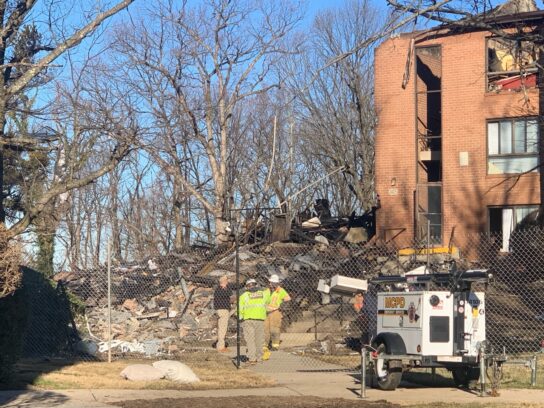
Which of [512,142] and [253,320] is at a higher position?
[512,142]

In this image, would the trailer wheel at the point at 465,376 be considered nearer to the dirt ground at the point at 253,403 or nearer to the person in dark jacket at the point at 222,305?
the dirt ground at the point at 253,403

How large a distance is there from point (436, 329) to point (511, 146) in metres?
18.6

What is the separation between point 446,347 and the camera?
452 inches

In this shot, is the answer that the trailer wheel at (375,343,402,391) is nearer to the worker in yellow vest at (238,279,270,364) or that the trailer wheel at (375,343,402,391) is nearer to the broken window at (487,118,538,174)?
the worker in yellow vest at (238,279,270,364)

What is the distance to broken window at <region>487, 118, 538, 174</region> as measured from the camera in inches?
1110

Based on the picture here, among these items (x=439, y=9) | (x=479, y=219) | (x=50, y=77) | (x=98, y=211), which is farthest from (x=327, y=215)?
(x=439, y=9)

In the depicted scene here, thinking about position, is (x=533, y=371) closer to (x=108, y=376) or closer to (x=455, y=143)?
(x=108, y=376)

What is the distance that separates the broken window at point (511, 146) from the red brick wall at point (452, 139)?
1.01ft

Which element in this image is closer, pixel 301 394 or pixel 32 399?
pixel 32 399

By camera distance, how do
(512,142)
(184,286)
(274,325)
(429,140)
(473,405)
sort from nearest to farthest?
1. (473,405)
2. (274,325)
3. (184,286)
4. (512,142)
5. (429,140)

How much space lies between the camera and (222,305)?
17.6 m

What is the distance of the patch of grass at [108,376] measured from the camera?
1245 centimetres

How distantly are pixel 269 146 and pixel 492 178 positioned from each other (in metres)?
17.0

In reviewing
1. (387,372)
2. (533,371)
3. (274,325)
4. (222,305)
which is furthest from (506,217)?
(387,372)
